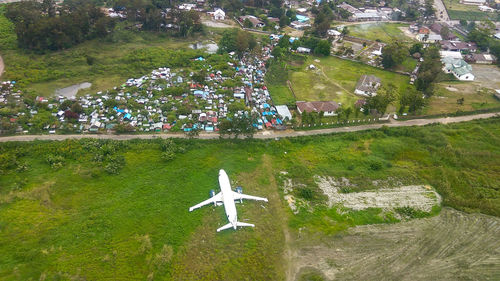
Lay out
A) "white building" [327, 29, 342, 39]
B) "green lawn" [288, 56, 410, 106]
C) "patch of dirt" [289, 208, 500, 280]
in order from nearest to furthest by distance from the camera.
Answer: "patch of dirt" [289, 208, 500, 280] → "green lawn" [288, 56, 410, 106] → "white building" [327, 29, 342, 39]

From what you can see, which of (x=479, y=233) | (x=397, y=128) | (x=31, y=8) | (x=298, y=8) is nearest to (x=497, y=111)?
(x=397, y=128)

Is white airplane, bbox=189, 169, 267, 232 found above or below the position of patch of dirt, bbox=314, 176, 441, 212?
above

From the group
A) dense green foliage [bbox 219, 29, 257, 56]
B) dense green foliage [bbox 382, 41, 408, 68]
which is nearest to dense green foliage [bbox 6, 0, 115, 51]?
dense green foliage [bbox 219, 29, 257, 56]

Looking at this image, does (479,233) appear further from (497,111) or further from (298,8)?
(298,8)

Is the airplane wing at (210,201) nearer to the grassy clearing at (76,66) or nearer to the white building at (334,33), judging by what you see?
the grassy clearing at (76,66)

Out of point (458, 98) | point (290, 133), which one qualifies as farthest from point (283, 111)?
point (458, 98)

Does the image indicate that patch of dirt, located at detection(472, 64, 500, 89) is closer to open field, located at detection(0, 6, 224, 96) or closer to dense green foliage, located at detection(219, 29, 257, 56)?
dense green foliage, located at detection(219, 29, 257, 56)

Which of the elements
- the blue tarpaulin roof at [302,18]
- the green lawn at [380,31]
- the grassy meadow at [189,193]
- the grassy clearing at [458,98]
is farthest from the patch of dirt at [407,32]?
the grassy meadow at [189,193]
